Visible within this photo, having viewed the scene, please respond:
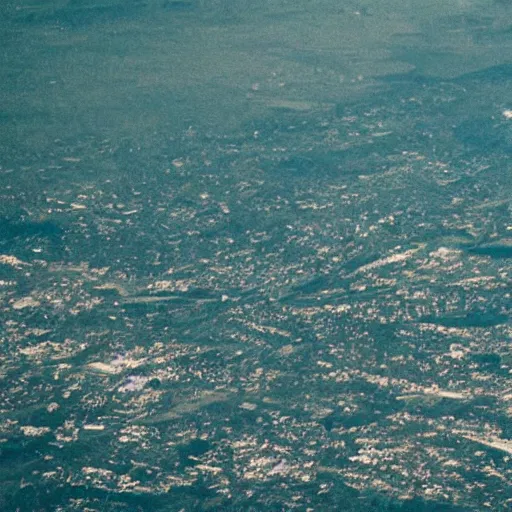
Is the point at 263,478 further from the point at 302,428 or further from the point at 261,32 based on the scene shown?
the point at 261,32

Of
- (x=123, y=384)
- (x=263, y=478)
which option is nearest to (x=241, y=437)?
(x=263, y=478)

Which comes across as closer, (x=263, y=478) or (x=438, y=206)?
(x=263, y=478)

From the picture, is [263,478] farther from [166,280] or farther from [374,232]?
[374,232]

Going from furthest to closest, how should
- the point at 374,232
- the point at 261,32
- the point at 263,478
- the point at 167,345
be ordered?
the point at 261,32 < the point at 374,232 < the point at 167,345 < the point at 263,478

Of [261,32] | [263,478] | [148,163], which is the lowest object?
[263,478]

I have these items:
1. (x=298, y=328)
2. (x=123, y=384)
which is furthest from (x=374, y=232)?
(x=123, y=384)

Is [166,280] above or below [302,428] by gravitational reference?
above

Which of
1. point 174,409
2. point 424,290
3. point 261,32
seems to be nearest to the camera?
point 174,409
